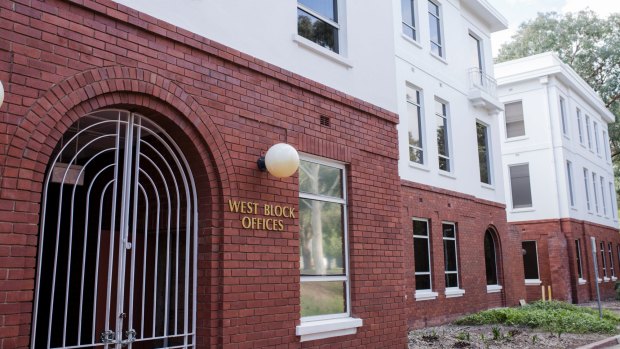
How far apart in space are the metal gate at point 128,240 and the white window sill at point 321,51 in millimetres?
2170

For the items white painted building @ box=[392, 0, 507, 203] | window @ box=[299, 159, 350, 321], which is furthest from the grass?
window @ box=[299, 159, 350, 321]

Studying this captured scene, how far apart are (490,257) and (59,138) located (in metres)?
16.1

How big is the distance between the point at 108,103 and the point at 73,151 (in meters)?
2.19

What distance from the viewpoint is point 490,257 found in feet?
60.0

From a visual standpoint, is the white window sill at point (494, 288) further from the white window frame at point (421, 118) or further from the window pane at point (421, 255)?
the white window frame at point (421, 118)

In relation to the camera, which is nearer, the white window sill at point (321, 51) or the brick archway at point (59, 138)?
the brick archway at point (59, 138)

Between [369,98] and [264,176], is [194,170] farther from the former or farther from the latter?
[369,98]

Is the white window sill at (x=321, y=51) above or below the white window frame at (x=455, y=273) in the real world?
above

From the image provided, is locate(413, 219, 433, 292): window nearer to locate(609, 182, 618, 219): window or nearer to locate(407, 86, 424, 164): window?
locate(407, 86, 424, 164): window

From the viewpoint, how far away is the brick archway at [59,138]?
4129mm

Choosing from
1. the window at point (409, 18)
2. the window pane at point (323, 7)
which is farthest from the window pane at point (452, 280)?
the window pane at point (323, 7)

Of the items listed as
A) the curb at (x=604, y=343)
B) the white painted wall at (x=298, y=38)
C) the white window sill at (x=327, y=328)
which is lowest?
the curb at (x=604, y=343)

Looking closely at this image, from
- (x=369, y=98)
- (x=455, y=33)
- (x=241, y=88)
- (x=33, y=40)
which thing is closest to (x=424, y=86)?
(x=455, y=33)

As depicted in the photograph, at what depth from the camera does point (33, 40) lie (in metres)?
4.41
